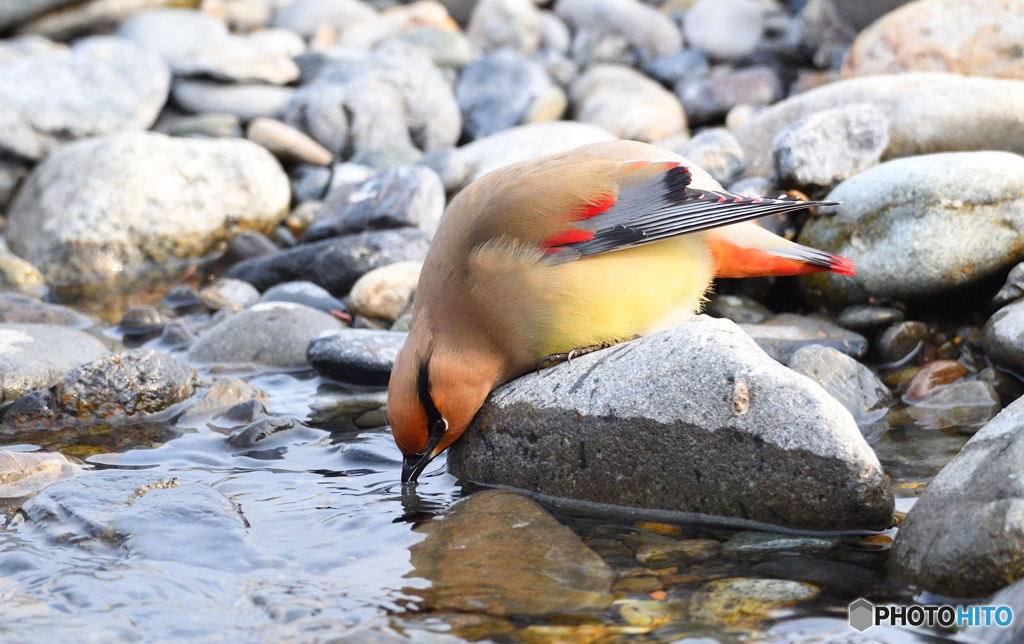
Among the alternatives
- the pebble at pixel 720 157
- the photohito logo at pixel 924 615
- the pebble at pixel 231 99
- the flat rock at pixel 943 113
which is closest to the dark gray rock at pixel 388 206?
the pebble at pixel 720 157

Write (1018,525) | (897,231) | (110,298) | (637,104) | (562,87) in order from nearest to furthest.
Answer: (1018,525) → (897,231) → (110,298) → (637,104) → (562,87)

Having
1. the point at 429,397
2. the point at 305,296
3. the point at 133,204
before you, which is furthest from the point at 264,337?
the point at 133,204

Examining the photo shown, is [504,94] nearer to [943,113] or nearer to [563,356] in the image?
[943,113]

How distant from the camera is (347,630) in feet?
12.9

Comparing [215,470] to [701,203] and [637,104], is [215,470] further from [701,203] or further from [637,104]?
[637,104]

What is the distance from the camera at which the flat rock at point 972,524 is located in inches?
151

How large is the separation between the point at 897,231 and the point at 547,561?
3.29 m

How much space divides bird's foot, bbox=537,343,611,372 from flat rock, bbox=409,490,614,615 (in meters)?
0.60

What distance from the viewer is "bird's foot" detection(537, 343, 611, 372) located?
520 cm

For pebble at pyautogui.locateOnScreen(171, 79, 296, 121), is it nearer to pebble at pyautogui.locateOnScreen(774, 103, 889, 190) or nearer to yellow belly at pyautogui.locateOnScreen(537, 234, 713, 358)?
pebble at pyautogui.locateOnScreen(774, 103, 889, 190)

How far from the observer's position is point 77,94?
429 inches

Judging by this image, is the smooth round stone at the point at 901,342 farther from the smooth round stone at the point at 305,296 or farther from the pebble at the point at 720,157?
the smooth round stone at the point at 305,296

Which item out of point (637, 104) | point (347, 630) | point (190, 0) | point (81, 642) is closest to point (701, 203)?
point (347, 630)

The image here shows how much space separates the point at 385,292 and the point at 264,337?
2.86 feet
